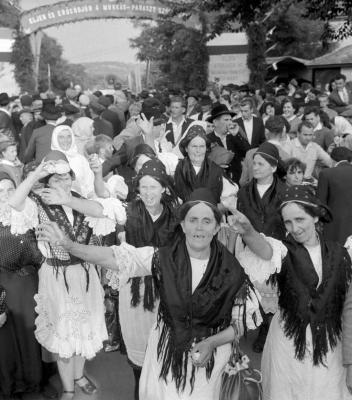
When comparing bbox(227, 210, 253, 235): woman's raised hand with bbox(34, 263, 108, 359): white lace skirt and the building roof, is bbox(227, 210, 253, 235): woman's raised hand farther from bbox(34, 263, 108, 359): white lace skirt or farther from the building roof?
the building roof

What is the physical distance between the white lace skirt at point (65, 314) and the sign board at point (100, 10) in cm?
1649

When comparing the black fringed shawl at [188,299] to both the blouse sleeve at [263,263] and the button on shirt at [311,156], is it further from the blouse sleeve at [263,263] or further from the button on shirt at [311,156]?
the button on shirt at [311,156]

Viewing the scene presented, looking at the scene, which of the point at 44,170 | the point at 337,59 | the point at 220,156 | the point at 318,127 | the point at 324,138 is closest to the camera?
the point at 44,170

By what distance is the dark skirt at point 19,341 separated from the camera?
3963mm

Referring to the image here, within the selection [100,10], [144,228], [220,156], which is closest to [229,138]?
[220,156]

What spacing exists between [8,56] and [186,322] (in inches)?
843

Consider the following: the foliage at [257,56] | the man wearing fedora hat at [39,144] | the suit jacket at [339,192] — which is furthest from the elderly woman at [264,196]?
the foliage at [257,56]

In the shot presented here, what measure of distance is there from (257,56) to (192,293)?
717 inches

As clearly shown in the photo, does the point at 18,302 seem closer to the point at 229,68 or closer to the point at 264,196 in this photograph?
the point at 264,196

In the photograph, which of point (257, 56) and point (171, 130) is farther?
point (257, 56)

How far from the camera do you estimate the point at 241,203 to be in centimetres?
493

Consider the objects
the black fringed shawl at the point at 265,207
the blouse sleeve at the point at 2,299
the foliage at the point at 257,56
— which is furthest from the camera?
the foliage at the point at 257,56

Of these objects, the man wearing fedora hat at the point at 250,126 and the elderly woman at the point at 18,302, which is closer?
the elderly woman at the point at 18,302

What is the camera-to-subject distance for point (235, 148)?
23.7 feet
